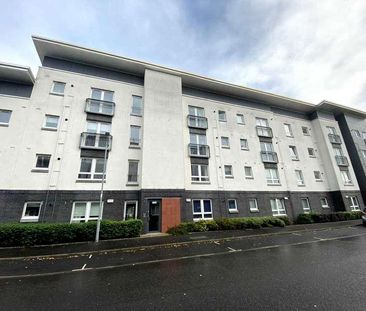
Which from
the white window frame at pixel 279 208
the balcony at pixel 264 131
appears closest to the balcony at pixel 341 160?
the balcony at pixel 264 131

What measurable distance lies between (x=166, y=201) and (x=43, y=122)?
38.6 feet

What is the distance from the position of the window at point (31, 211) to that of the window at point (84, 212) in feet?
7.29

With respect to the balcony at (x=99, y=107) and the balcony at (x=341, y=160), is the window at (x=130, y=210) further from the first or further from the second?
the balcony at (x=341, y=160)

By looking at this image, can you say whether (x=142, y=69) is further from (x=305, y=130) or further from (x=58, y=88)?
(x=305, y=130)

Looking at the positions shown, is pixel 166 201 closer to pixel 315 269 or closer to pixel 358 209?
pixel 315 269

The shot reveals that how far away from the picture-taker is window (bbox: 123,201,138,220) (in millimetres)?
14750

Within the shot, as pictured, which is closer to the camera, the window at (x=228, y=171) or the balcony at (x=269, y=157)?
the window at (x=228, y=171)

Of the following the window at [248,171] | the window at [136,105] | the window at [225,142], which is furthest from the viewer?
the window at [225,142]

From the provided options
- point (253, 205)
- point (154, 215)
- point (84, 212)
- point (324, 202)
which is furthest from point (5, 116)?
point (324, 202)

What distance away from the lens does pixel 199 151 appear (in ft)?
59.3

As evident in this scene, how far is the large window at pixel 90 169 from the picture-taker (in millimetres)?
14438

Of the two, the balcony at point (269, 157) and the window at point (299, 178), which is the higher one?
the balcony at point (269, 157)

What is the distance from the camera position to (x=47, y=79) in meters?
15.7

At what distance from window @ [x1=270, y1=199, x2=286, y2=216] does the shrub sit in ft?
46.3
